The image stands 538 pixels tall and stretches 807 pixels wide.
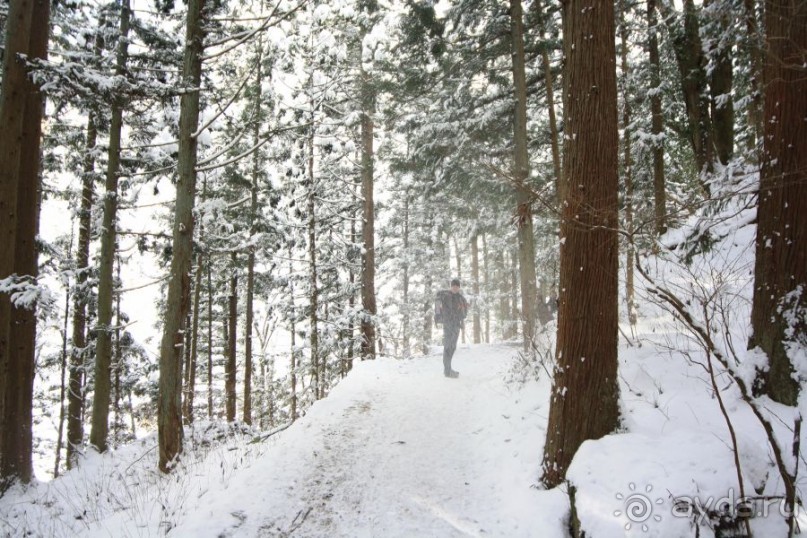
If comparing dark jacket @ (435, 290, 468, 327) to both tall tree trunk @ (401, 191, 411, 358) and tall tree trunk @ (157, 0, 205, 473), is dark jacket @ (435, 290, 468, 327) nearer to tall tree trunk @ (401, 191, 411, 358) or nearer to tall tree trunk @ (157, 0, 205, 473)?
tall tree trunk @ (157, 0, 205, 473)

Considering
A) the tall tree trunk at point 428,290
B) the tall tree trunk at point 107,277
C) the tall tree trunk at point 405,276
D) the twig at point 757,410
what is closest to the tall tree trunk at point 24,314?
the tall tree trunk at point 107,277

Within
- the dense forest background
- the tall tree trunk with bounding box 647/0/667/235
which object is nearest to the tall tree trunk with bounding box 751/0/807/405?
the dense forest background

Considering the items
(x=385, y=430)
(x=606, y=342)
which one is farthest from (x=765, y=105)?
(x=385, y=430)

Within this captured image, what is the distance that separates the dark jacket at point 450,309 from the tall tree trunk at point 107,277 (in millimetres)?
7858

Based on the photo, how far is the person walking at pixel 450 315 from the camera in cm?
951

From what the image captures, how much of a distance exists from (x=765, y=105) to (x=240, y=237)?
13890 mm

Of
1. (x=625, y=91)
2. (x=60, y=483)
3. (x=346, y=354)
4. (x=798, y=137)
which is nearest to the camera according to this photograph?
(x=798, y=137)

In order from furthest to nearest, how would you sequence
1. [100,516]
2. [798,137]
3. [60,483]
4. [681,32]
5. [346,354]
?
[346,354] < [681,32] < [60,483] < [100,516] < [798,137]

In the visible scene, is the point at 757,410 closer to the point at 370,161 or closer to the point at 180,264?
the point at 180,264

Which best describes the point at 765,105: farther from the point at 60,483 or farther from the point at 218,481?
the point at 60,483

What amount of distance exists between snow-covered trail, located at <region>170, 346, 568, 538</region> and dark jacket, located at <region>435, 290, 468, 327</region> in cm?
243

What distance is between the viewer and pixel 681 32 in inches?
373

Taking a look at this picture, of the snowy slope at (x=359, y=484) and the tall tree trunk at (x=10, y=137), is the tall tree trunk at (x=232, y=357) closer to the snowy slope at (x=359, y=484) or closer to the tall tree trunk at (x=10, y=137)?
the snowy slope at (x=359, y=484)

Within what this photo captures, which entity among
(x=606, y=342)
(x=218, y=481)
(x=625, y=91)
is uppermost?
(x=625, y=91)
